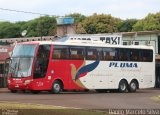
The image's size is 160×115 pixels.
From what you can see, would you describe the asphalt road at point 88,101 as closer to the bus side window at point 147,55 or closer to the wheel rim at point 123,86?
the wheel rim at point 123,86

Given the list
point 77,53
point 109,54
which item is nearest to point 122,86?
point 109,54

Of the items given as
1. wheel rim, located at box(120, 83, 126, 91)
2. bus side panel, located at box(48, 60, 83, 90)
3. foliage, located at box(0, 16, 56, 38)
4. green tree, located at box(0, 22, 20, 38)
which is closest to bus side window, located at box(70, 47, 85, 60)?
bus side panel, located at box(48, 60, 83, 90)

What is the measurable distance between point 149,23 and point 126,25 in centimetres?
777

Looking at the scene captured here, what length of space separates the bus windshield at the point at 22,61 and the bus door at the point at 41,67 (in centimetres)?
38

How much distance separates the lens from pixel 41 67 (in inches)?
1271

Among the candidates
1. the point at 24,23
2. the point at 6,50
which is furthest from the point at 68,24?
the point at 24,23

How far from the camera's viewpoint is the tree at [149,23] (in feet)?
281

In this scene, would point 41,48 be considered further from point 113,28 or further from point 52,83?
point 113,28

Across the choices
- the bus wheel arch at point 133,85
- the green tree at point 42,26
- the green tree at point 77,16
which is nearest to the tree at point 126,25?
the green tree at point 77,16

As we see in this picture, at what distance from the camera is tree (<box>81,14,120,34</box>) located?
8881 cm

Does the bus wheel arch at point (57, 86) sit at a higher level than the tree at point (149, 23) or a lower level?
lower

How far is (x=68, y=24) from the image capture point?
59.2 metres

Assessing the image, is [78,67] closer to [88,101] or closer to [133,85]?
[133,85]

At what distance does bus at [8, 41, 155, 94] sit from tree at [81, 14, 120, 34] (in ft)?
160
